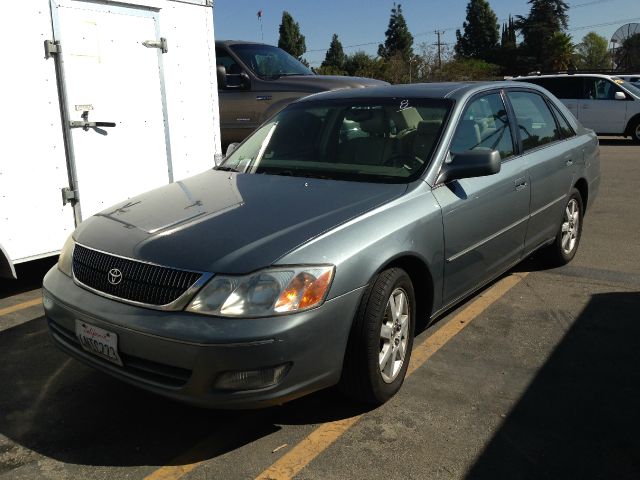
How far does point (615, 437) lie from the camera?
2.96 meters

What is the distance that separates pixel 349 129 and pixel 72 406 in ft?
7.53

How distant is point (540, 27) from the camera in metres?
76.6

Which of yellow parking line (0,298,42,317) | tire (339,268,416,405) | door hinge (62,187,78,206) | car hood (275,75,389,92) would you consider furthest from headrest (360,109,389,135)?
car hood (275,75,389,92)

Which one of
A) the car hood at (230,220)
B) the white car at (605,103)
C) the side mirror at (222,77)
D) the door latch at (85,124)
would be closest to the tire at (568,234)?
the car hood at (230,220)

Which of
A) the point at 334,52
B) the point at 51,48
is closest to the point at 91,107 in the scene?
the point at 51,48

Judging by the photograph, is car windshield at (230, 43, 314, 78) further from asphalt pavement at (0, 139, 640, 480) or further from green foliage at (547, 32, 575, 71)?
green foliage at (547, 32, 575, 71)

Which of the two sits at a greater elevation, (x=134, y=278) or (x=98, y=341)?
(x=134, y=278)

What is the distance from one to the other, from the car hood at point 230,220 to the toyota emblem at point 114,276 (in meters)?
0.09

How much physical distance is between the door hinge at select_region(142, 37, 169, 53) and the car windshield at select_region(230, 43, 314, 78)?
368 cm

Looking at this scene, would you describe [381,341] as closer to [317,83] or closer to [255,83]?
[317,83]

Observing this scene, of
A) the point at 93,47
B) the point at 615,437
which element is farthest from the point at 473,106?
the point at 93,47

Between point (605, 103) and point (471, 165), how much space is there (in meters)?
14.4

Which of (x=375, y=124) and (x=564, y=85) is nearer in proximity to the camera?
(x=375, y=124)

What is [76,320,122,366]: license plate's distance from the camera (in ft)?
9.35
